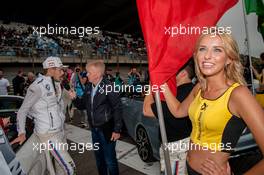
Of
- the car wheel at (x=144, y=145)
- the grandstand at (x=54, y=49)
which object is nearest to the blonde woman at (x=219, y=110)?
the car wheel at (x=144, y=145)

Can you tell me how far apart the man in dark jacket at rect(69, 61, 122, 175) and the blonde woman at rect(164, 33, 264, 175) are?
219cm

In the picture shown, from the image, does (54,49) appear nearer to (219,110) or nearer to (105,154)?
(105,154)

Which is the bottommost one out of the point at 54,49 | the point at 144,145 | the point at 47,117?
the point at 144,145

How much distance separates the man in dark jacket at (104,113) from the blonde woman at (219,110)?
2194 mm

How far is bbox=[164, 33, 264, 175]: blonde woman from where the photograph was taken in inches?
72.1

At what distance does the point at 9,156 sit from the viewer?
2.28m

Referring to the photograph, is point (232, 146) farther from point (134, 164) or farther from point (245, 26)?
point (134, 164)

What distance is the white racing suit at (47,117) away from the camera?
415 cm

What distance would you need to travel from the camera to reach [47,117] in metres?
4.23

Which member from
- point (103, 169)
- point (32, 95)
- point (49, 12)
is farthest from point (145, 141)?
point (49, 12)

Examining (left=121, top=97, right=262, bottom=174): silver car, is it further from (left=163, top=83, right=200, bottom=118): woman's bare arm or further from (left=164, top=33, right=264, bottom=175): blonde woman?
(left=164, top=33, right=264, bottom=175): blonde woman

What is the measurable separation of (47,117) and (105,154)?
95 cm

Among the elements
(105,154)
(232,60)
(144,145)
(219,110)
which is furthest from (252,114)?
(144,145)

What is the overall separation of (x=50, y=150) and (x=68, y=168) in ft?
1.12
